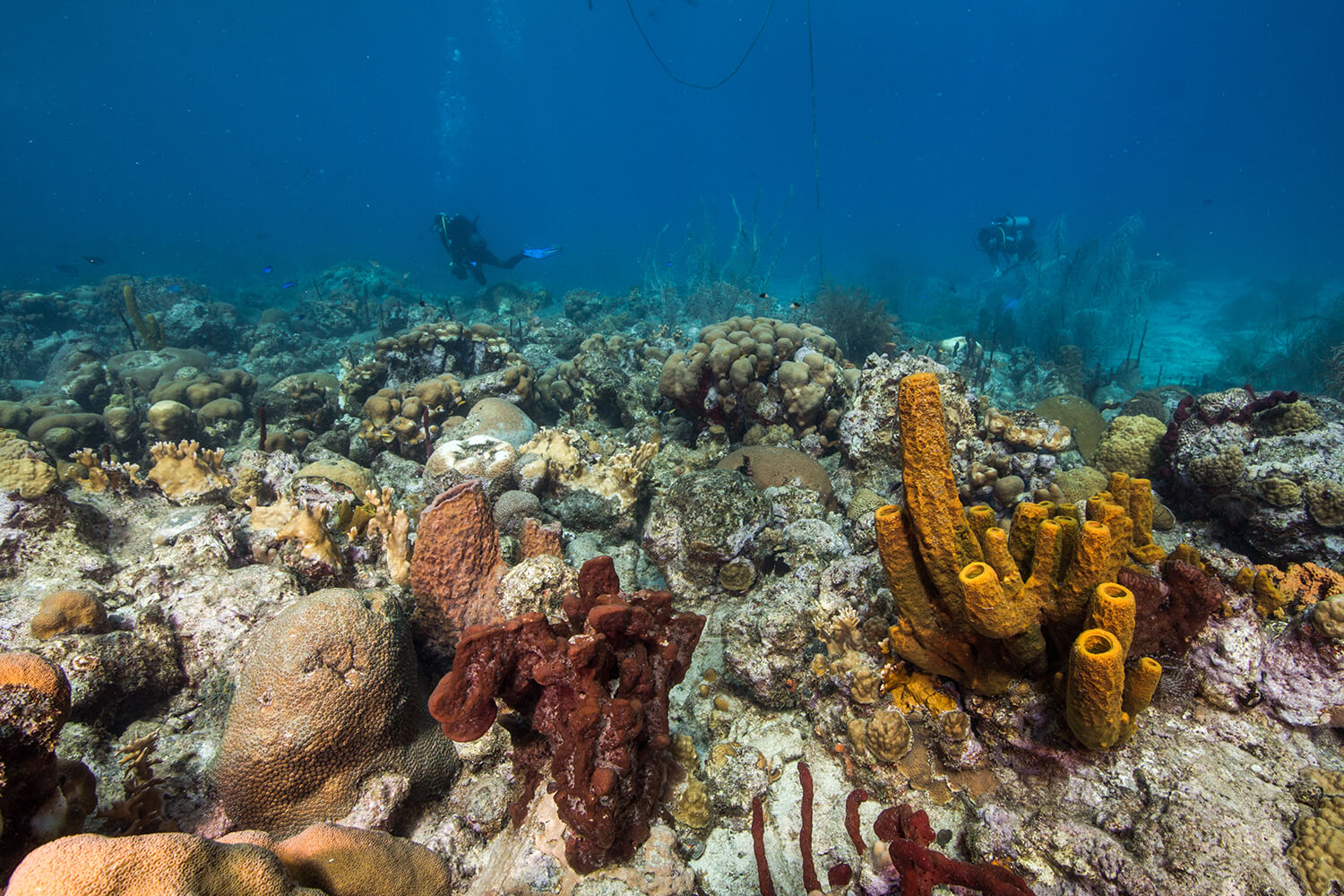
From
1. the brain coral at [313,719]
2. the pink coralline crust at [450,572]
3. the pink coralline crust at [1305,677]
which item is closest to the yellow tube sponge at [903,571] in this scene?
the pink coralline crust at [1305,677]

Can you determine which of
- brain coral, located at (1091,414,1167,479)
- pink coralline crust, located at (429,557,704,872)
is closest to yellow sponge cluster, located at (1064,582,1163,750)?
pink coralline crust, located at (429,557,704,872)

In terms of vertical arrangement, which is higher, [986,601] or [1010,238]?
[1010,238]

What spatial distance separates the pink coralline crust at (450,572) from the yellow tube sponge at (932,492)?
265 centimetres

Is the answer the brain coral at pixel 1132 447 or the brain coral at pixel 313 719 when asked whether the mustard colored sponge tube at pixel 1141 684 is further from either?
the brain coral at pixel 1132 447

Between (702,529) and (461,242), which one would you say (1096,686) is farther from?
(461,242)

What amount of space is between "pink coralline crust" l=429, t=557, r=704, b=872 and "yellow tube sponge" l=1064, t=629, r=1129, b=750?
1538 millimetres

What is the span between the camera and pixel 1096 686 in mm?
1930

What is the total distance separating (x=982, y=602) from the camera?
211cm

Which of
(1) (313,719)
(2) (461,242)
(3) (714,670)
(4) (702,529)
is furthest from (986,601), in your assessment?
(2) (461,242)

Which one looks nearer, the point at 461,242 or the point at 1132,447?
the point at 1132,447

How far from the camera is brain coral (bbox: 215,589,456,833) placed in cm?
234

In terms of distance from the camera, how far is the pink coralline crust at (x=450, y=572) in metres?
3.42

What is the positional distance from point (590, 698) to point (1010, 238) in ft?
78.1

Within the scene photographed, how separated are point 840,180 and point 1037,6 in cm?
4280
